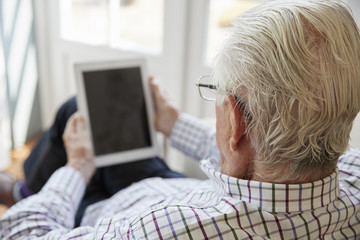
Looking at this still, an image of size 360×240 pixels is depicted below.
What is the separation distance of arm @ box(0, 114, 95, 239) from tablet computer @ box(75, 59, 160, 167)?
44 mm

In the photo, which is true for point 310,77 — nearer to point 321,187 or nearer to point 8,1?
point 321,187

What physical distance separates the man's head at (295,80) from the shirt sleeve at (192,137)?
0.53 m

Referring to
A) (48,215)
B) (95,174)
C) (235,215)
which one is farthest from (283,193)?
(95,174)

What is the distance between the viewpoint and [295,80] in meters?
0.57

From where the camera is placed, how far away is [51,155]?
1329mm

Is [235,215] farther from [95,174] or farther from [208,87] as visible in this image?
[95,174]

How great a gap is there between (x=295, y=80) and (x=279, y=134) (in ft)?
0.30

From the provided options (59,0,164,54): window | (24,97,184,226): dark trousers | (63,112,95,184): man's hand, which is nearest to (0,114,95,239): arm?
(63,112,95,184): man's hand

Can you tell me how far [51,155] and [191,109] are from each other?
0.72 m

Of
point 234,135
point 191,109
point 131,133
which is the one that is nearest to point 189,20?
point 191,109

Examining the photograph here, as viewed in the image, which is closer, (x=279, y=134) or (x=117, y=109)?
(x=279, y=134)

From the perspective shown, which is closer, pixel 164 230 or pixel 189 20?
pixel 164 230

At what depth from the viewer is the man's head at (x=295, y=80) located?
0.57 metres

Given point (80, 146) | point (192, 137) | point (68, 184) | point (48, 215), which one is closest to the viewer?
point (48, 215)
